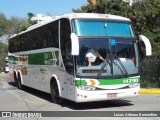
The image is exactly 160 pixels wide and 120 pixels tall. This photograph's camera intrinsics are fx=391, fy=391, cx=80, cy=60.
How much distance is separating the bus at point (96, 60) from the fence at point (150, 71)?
7597mm

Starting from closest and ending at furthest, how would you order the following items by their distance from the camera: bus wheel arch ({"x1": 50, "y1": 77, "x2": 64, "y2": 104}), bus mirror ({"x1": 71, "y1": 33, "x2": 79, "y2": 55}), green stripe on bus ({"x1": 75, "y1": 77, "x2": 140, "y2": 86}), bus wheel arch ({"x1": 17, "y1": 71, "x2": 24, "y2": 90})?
1. bus mirror ({"x1": 71, "y1": 33, "x2": 79, "y2": 55})
2. green stripe on bus ({"x1": 75, "y1": 77, "x2": 140, "y2": 86})
3. bus wheel arch ({"x1": 50, "y1": 77, "x2": 64, "y2": 104})
4. bus wheel arch ({"x1": 17, "y1": 71, "x2": 24, "y2": 90})

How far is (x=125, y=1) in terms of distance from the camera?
2883 centimetres

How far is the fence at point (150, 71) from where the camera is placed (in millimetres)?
20875

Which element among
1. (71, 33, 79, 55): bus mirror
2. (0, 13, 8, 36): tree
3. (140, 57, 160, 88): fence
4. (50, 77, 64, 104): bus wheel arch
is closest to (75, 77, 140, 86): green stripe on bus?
(71, 33, 79, 55): bus mirror

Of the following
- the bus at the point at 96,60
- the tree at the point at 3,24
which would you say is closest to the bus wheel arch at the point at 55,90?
the bus at the point at 96,60

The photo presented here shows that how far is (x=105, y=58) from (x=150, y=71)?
361 inches

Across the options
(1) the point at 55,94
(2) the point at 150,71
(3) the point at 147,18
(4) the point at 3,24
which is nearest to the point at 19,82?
(2) the point at 150,71

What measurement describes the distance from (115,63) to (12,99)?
5.94m

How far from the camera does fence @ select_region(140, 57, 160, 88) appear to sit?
20.9m

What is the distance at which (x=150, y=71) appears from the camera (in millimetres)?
21281

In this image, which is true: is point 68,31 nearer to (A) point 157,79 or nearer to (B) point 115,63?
(B) point 115,63

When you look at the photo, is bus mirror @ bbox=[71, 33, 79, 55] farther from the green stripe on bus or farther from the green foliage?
the green foliage

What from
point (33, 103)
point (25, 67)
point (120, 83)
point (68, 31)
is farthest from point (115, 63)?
point (25, 67)

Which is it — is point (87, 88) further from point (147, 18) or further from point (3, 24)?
point (3, 24)
